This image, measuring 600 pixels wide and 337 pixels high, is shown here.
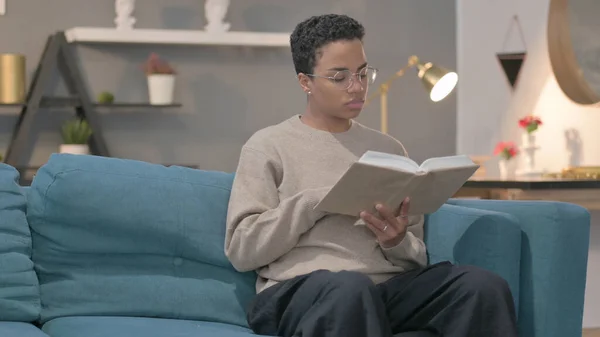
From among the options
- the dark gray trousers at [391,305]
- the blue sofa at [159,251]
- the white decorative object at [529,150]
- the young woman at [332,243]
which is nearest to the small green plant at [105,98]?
the white decorative object at [529,150]

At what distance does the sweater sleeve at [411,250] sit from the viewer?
2123mm

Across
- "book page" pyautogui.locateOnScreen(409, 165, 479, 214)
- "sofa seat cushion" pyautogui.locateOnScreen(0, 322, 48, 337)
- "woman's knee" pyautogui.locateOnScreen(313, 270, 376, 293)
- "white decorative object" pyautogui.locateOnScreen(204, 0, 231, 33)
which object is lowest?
"sofa seat cushion" pyautogui.locateOnScreen(0, 322, 48, 337)

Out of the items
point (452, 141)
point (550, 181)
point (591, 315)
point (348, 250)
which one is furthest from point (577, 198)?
point (452, 141)

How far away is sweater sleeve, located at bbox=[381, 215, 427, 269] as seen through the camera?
6.97ft

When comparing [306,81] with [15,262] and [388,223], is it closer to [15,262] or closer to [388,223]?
[388,223]

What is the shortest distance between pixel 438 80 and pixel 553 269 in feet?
6.28

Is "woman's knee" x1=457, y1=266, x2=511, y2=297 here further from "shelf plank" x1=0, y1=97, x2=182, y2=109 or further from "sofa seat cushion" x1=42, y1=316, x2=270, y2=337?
"shelf plank" x1=0, y1=97, x2=182, y2=109

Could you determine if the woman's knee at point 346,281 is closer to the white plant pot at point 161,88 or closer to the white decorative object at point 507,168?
the white decorative object at point 507,168

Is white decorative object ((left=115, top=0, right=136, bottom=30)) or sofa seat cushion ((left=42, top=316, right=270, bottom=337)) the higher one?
white decorative object ((left=115, top=0, right=136, bottom=30))

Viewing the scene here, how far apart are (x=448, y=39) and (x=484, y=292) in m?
3.54

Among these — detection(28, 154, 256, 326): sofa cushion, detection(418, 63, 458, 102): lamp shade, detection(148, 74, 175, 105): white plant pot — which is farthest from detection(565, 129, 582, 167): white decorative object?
detection(28, 154, 256, 326): sofa cushion

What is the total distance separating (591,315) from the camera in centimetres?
389

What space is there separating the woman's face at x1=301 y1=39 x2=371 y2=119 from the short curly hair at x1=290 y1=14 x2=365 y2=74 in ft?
0.05

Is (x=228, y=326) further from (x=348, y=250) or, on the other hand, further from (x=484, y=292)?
(x=484, y=292)
